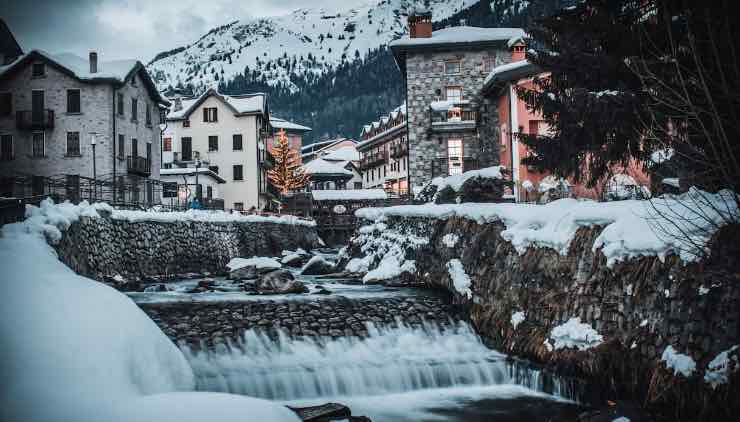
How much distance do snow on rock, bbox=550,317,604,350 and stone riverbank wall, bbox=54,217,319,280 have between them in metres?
11.9

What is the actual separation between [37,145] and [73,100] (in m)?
3.71

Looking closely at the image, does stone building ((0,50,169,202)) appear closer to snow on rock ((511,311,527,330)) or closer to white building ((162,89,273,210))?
white building ((162,89,273,210))

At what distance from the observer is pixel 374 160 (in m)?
68.8

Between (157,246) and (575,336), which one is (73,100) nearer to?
(157,246)

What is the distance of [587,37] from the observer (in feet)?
41.6

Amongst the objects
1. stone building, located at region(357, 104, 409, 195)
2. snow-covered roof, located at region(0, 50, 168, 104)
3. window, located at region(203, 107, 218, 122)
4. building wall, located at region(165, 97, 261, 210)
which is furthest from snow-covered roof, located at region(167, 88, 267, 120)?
snow-covered roof, located at region(0, 50, 168, 104)

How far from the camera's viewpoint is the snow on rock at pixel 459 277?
48.5 ft

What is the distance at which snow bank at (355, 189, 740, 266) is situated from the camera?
782 cm

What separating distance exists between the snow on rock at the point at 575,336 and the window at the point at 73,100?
1398 inches

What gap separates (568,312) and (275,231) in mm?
28799

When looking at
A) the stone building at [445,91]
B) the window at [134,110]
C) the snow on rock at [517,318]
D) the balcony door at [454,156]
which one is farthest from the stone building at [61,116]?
the snow on rock at [517,318]

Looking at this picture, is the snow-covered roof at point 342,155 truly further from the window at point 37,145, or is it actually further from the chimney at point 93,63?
the window at point 37,145

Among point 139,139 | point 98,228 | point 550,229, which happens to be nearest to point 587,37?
point 550,229

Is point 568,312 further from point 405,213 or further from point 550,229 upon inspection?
point 405,213
